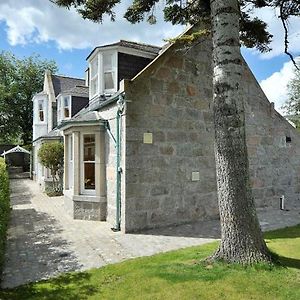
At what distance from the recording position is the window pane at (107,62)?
486 inches

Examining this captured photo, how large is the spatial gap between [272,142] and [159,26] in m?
7.57

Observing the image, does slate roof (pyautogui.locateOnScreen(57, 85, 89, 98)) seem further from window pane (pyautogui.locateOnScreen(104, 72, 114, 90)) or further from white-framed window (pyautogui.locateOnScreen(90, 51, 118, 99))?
window pane (pyautogui.locateOnScreen(104, 72, 114, 90))

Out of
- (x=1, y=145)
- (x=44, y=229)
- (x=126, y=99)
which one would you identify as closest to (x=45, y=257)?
(x=44, y=229)

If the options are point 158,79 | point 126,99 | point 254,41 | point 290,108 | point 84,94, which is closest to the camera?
point 254,41

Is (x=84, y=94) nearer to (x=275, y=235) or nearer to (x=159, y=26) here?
(x=159, y=26)

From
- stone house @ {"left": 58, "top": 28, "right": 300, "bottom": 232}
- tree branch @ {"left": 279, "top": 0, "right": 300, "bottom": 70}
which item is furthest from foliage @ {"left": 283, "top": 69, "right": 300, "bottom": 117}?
tree branch @ {"left": 279, "top": 0, "right": 300, "bottom": 70}

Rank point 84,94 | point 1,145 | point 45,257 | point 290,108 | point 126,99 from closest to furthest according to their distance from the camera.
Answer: point 45,257, point 126,99, point 84,94, point 290,108, point 1,145

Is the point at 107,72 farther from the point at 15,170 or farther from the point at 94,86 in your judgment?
the point at 15,170

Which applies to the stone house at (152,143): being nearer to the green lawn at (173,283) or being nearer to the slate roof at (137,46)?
the slate roof at (137,46)

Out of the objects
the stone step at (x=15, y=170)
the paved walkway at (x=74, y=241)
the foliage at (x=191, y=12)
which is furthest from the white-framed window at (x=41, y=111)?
the foliage at (x=191, y=12)

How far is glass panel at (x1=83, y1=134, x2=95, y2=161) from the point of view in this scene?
10.7 m

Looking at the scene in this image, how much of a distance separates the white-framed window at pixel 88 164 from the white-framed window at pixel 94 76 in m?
2.87

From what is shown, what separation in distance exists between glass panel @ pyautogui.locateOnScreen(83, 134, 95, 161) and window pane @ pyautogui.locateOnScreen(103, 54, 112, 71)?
3.31 meters

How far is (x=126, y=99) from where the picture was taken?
8852mm
